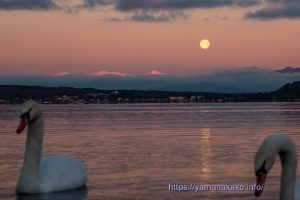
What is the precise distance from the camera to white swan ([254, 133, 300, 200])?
18.9 feet

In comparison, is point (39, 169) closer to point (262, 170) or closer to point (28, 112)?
point (28, 112)

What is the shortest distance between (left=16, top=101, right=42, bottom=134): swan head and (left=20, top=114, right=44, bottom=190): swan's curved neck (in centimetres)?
25

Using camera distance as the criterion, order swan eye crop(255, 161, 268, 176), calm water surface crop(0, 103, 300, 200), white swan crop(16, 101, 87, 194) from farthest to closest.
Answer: white swan crop(16, 101, 87, 194), calm water surface crop(0, 103, 300, 200), swan eye crop(255, 161, 268, 176)

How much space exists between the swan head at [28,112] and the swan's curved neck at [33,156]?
0.25m

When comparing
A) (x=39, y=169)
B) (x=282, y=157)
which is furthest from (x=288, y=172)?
(x=39, y=169)

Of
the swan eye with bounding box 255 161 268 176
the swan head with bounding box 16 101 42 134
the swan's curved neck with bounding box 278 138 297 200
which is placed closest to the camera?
the swan eye with bounding box 255 161 268 176

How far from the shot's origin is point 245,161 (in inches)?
617

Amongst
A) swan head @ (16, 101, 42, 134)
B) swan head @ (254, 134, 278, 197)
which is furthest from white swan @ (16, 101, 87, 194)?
swan head @ (254, 134, 278, 197)

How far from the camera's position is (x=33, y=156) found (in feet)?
39.2

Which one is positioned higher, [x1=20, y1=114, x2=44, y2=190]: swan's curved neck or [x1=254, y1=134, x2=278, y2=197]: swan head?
[x1=254, y1=134, x2=278, y2=197]: swan head

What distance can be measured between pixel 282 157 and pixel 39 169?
637 centimetres

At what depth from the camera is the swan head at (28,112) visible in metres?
11.4

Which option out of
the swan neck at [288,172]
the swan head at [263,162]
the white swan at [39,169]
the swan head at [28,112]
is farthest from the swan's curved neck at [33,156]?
the swan head at [263,162]

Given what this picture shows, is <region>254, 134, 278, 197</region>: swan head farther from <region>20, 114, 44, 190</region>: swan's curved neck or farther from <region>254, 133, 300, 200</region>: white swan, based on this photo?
<region>20, 114, 44, 190</region>: swan's curved neck
